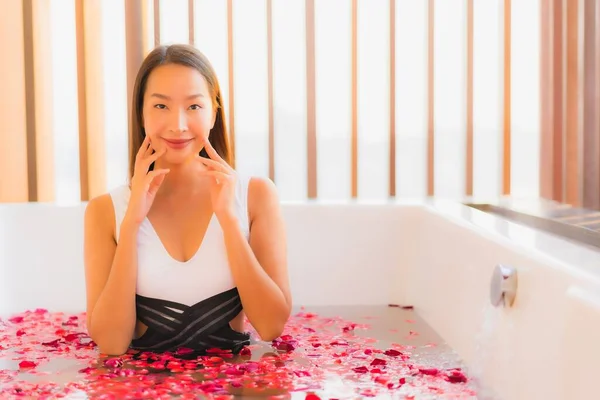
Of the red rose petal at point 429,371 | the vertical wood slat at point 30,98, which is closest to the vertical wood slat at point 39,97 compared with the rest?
the vertical wood slat at point 30,98

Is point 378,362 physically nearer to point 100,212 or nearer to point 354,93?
point 100,212

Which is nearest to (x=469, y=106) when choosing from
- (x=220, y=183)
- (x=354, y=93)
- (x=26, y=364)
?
(x=354, y=93)

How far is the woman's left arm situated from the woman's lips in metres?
0.19

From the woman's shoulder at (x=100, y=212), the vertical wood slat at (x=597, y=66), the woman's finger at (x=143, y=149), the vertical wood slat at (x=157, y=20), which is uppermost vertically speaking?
the vertical wood slat at (x=157, y=20)

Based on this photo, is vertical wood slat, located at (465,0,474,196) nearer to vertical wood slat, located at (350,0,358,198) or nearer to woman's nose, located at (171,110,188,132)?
vertical wood slat, located at (350,0,358,198)

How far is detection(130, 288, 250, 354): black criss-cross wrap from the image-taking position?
195 centimetres

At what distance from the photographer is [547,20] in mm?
3377

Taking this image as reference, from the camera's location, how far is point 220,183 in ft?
6.30

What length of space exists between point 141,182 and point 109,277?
212mm

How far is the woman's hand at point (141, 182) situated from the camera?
6.32 ft

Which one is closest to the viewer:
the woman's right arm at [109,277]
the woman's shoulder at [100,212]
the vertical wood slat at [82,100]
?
the woman's right arm at [109,277]

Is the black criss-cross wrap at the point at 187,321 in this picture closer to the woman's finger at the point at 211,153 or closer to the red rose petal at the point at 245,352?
the red rose petal at the point at 245,352

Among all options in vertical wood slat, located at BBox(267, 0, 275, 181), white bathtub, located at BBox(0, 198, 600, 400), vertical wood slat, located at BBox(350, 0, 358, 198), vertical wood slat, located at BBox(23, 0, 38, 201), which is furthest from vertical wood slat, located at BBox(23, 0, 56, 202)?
vertical wood slat, located at BBox(350, 0, 358, 198)

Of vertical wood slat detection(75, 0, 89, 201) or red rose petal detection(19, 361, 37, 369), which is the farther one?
vertical wood slat detection(75, 0, 89, 201)
